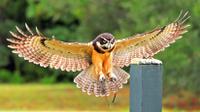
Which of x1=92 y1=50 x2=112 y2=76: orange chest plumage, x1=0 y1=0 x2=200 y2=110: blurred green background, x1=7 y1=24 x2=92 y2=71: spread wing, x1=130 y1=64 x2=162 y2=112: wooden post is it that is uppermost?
x1=0 y1=0 x2=200 y2=110: blurred green background

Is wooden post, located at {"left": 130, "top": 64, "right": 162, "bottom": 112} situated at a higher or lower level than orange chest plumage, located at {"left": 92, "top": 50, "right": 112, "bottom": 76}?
lower

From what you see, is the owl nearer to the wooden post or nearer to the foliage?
the wooden post

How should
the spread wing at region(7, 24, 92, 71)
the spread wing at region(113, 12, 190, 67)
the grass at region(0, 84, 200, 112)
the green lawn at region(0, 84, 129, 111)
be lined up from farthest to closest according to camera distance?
the green lawn at region(0, 84, 129, 111)
the grass at region(0, 84, 200, 112)
the spread wing at region(113, 12, 190, 67)
the spread wing at region(7, 24, 92, 71)

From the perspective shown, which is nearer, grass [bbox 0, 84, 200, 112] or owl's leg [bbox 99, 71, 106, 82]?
owl's leg [bbox 99, 71, 106, 82]

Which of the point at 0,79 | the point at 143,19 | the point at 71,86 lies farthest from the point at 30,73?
the point at 143,19

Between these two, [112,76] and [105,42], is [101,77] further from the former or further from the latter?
[105,42]

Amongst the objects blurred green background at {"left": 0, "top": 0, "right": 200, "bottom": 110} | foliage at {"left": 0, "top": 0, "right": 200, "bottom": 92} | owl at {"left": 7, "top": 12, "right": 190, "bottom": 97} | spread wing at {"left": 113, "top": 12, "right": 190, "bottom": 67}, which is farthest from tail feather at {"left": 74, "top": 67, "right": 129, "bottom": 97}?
foliage at {"left": 0, "top": 0, "right": 200, "bottom": 92}

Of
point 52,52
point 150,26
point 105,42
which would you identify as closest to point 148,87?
point 105,42

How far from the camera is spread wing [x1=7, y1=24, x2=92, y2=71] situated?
6816 mm

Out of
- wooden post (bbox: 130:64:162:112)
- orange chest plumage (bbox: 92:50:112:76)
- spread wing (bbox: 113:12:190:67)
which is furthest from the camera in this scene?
spread wing (bbox: 113:12:190:67)

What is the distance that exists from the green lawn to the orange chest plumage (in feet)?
51.1

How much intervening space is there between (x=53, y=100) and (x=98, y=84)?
67.1 feet

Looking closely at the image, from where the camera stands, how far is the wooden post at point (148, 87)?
6.47 metres

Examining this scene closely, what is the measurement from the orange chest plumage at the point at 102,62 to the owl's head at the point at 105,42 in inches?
4.1
